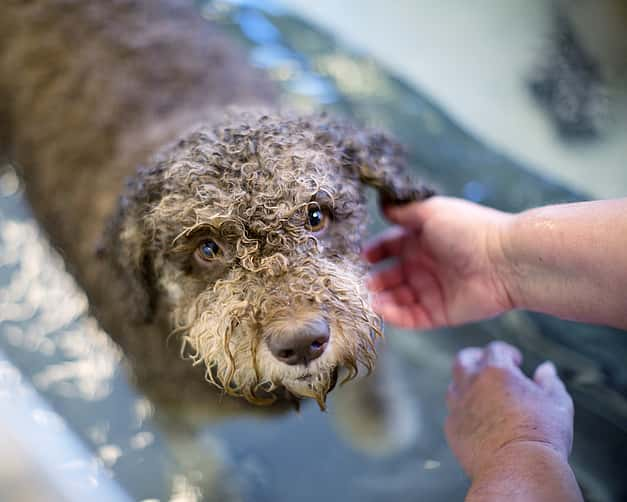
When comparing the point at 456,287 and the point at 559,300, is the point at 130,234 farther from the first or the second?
the point at 559,300

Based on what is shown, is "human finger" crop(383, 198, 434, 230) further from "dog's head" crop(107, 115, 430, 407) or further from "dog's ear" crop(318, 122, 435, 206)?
"dog's head" crop(107, 115, 430, 407)

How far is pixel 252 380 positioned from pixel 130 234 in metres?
0.56

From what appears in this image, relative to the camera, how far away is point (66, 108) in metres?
2.28

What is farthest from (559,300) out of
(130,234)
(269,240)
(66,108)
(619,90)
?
(66,108)

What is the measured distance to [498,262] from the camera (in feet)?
5.09

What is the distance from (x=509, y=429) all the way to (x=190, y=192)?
40.5 inches

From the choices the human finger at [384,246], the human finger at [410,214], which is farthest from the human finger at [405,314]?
the human finger at [410,214]

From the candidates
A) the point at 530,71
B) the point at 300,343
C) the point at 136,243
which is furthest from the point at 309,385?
the point at 530,71

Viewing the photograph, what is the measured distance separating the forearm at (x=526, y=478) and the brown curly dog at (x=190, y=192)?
389 mm

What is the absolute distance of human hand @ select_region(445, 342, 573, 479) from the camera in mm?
1373

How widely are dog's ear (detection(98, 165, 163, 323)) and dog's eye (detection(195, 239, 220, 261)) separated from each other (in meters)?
0.17

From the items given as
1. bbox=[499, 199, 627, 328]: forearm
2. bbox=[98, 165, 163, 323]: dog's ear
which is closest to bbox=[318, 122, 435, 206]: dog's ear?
bbox=[499, 199, 627, 328]: forearm

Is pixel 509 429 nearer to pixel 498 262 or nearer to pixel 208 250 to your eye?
pixel 498 262

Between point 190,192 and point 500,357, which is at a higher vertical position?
point 190,192
